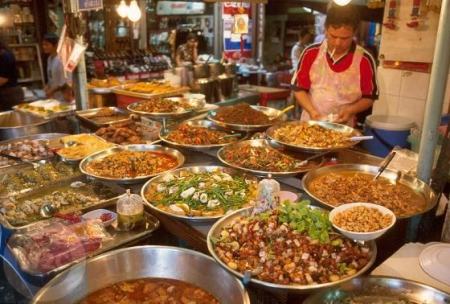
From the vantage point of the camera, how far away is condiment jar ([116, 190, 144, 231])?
2623 mm

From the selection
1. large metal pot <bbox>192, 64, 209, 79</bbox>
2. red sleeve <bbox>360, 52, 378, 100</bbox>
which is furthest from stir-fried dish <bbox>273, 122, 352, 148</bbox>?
large metal pot <bbox>192, 64, 209, 79</bbox>

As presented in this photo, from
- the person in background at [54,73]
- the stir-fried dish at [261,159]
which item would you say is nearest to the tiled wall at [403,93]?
the stir-fried dish at [261,159]

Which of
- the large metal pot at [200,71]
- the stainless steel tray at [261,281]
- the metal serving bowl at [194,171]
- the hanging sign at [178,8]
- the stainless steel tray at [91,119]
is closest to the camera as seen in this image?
the stainless steel tray at [261,281]

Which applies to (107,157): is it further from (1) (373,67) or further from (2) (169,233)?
(1) (373,67)

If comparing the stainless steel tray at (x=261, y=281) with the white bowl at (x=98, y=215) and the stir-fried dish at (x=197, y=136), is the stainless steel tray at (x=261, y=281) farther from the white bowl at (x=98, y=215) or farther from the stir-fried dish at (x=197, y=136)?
→ the stir-fried dish at (x=197, y=136)

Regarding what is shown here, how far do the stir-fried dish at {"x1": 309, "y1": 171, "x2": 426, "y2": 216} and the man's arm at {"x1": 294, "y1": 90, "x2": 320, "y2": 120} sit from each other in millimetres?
1722

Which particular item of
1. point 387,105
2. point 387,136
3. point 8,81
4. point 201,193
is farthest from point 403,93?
point 8,81

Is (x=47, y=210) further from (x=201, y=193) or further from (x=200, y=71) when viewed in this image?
(x=200, y=71)

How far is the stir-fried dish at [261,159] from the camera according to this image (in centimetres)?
320

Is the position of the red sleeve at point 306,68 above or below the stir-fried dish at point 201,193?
above

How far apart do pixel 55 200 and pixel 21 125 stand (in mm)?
2668

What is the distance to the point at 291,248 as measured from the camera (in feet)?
7.04

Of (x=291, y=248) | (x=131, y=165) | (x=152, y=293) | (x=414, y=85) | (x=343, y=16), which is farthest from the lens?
(x=414, y=85)

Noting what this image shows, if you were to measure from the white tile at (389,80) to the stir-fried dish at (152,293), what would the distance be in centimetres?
490
